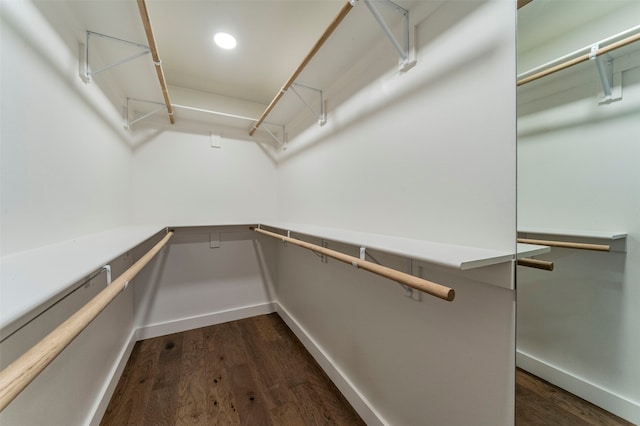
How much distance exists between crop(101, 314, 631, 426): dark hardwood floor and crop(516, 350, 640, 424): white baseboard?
0.02 metres

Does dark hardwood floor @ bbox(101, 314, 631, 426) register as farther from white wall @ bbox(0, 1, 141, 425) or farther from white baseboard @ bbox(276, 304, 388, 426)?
white wall @ bbox(0, 1, 141, 425)

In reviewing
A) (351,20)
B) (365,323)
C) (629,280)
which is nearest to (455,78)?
(351,20)

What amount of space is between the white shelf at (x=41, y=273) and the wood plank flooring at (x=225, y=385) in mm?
1145

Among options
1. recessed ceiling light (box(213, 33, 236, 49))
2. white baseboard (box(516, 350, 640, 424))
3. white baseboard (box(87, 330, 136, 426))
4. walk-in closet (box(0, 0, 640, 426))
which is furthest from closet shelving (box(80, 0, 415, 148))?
white baseboard (box(87, 330, 136, 426))

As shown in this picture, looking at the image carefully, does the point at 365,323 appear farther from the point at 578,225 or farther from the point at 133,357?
the point at 133,357

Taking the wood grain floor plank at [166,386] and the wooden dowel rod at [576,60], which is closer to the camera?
the wooden dowel rod at [576,60]

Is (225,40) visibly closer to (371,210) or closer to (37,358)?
(371,210)

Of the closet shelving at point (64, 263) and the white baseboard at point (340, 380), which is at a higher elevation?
the closet shelving at point (64, 263)

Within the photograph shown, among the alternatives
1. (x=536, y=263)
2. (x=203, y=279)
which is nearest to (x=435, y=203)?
(x=536, y=263)

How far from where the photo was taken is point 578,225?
0.85m

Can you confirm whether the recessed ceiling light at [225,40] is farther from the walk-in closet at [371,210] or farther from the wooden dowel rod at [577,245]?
the wooden dowel rod at [577,245]

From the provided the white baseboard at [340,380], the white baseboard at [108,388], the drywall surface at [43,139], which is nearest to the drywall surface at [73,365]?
the white baseboard at [108,388]

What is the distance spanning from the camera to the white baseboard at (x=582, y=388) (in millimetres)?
816

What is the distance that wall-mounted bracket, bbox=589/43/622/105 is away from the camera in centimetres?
80
